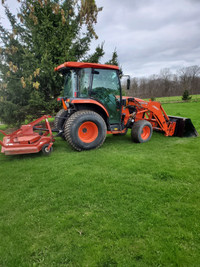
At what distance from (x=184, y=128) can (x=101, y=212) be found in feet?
16.9

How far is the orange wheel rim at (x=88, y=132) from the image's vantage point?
4918 mm

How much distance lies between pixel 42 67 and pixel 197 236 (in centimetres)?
815

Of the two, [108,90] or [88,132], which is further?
[108,90]

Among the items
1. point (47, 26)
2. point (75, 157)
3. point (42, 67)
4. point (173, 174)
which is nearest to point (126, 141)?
point (75, 157)

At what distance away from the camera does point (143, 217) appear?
226 cm

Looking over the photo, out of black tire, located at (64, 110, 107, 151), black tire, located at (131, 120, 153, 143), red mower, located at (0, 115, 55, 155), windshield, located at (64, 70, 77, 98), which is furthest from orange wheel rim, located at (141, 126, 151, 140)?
red mower, located at (0, 115, 55, 155)

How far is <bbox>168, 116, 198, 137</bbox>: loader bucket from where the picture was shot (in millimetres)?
6352

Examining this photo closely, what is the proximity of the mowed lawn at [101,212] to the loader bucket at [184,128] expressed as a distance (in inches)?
92.5

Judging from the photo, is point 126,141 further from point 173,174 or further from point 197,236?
point 197,236

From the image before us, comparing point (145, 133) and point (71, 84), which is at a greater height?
point (71, 84)

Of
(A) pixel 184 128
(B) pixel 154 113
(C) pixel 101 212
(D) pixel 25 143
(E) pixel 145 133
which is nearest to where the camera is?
(C) pixel 101 212

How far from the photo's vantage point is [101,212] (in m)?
2.39

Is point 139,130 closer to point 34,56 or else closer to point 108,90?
point 108,90

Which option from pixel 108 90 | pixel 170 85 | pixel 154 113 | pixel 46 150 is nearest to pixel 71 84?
pixel 108 90
